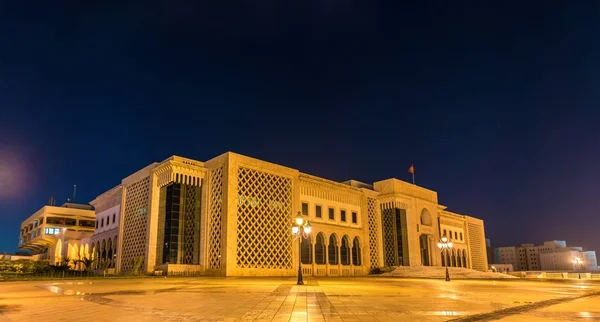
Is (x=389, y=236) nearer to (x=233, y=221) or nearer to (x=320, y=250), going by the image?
(x=320, y=250)

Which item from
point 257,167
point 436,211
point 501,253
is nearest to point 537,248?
point 501,253

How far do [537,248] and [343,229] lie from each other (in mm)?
106381

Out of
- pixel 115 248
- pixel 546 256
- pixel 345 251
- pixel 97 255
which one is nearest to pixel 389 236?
pixel 345 251

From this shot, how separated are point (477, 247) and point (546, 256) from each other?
63999mm

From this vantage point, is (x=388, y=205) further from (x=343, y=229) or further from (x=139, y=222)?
(x=139, y=222)

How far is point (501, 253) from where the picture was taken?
415ft

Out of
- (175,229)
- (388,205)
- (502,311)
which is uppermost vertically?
(388,205)

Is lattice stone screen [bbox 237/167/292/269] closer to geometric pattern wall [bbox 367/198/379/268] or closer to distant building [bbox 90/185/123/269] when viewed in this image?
geometric pattern wall [bbox 367/198/379/268]

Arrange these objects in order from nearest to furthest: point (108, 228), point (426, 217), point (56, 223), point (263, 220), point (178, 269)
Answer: point (178, 269)
point (263, 220)
point (108, 228)
point (426, 217)
point (56, 223)

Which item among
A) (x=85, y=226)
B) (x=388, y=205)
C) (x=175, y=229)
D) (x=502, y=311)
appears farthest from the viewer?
(x=85, y=226)

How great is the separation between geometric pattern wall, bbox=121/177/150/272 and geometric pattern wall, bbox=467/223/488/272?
46212mm

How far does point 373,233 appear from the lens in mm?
41625

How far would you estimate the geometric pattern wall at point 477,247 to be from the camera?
60.8 m

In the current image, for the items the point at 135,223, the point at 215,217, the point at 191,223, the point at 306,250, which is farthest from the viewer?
the point at 306,250
